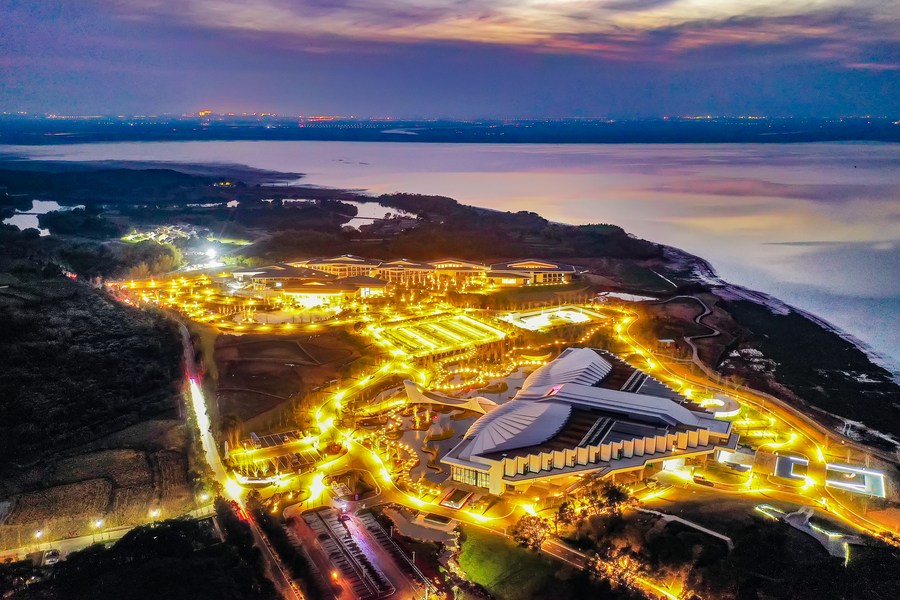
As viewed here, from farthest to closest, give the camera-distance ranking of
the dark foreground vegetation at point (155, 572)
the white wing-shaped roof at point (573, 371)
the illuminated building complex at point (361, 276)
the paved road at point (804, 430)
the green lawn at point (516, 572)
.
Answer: the illuminated building complex at point (361, 276), the white wing-shaped roof at point (573, 371), the paved road at point (804, 430), the green lawn at point (516, 572), the dark foreground vegetation at point (155, 572)

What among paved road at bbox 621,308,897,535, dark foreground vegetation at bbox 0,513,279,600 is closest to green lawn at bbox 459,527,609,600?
dark foreground vegetation at bbox 0,513,279,600

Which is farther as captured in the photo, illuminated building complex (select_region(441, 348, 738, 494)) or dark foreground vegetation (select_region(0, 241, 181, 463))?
dark foreground vegetation (select_region(0, 241, 181, 463))

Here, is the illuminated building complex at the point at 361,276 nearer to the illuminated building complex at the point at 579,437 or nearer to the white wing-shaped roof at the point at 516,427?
the illuminated building complex at the point at 579,437

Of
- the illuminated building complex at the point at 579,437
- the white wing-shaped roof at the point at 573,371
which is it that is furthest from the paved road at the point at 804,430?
the white wing-shaped roof at the point at 573,371

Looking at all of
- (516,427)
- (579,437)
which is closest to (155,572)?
(516,427)

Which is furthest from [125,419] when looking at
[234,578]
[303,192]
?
[303,192]

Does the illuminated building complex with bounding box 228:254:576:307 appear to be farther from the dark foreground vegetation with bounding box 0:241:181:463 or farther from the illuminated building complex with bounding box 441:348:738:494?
the illuminated building complex with bounding box 441:348:738:494
